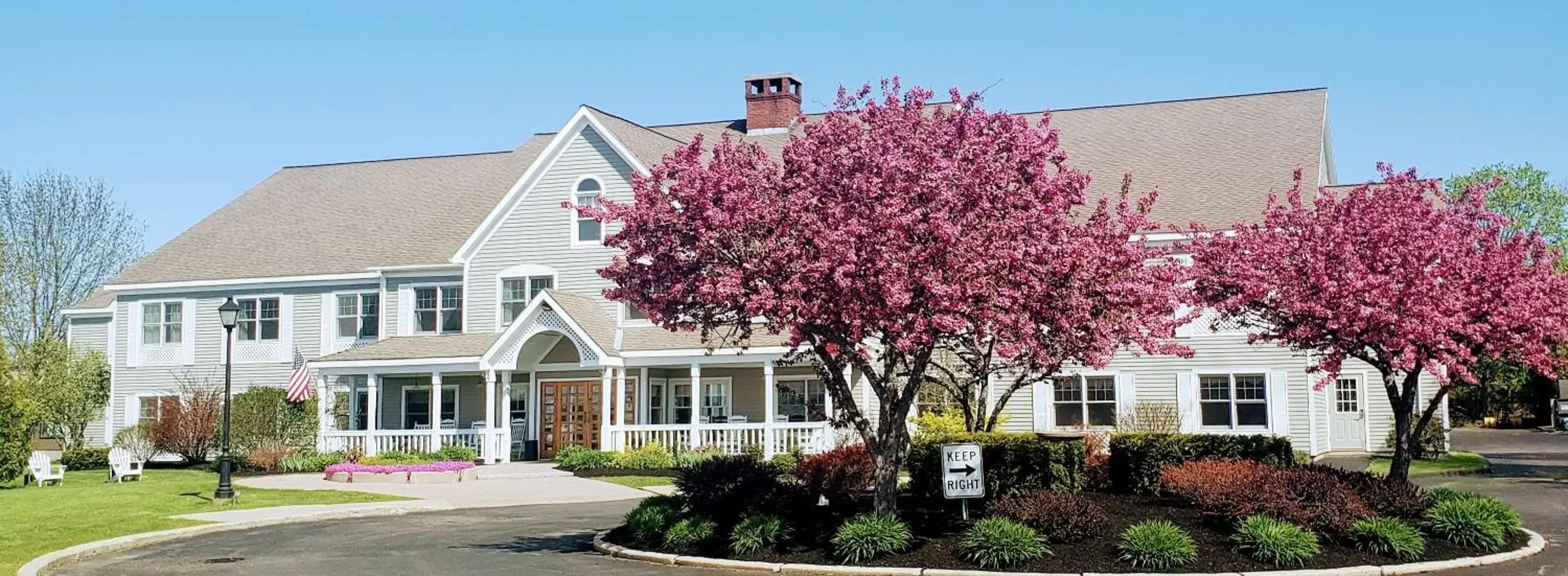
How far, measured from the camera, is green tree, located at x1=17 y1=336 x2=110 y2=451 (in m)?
41.5

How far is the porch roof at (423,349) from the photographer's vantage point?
3544cm

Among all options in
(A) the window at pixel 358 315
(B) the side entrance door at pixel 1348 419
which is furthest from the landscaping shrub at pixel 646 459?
(B) the side entrance door at pixel 1348 419

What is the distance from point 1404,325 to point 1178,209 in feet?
55.6

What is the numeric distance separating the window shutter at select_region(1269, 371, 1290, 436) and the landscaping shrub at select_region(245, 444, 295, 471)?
23.5m

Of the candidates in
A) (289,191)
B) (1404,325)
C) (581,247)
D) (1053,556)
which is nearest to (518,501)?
(581,247)

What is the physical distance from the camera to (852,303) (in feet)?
49.0

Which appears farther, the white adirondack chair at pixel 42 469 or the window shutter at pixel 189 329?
the window shutter at pixel 189 329

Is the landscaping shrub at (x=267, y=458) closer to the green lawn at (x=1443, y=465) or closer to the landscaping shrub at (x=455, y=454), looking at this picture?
the landscaping shrub at (x=455, y=454)

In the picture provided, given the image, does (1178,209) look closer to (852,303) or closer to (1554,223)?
(852,303)

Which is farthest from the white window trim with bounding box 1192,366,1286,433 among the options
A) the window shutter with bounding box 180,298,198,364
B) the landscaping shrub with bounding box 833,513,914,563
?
the window shutter with bounding box 180,298,198,364

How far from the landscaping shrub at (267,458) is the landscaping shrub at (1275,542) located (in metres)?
26.2

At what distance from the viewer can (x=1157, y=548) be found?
14.3 meters

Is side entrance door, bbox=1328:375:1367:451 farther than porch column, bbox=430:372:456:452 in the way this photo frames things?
Yes

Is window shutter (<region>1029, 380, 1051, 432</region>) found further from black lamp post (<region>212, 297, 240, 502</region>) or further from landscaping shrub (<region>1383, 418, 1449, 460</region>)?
black lamp post (<region>212, 297, 240, 502</region>)
